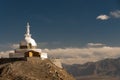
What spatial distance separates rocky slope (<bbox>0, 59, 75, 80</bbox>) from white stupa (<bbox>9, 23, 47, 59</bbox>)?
318cm

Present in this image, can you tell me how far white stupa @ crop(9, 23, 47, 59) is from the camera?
410ft

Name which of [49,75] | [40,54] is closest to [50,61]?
[40,54]

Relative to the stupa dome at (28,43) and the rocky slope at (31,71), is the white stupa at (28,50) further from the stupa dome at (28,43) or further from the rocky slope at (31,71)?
the rocky slope at (31,71)

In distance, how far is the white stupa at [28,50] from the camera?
125062 millimetres

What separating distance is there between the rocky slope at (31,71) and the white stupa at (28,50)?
3.18 metres

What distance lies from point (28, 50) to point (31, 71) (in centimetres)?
1439

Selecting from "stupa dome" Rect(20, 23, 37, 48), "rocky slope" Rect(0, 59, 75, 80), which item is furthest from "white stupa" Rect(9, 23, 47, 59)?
"rocky slope" Rect(0, 59, 75, 80)

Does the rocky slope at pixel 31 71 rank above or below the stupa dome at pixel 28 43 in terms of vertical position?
below

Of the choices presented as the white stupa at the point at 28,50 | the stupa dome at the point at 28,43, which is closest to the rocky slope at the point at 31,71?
the white stupa at the point at 28,50

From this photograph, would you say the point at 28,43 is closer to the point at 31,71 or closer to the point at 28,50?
the point at 28,50

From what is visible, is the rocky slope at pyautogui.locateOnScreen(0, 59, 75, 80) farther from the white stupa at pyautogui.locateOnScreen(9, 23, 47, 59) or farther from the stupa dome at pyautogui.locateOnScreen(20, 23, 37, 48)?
the stupa dome at pyautogui.locateOnScreen(20, 23, 37, 48)

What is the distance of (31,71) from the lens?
113875 mm

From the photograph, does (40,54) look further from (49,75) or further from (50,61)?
(49,75)

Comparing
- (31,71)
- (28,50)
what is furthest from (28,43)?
(31,71)
